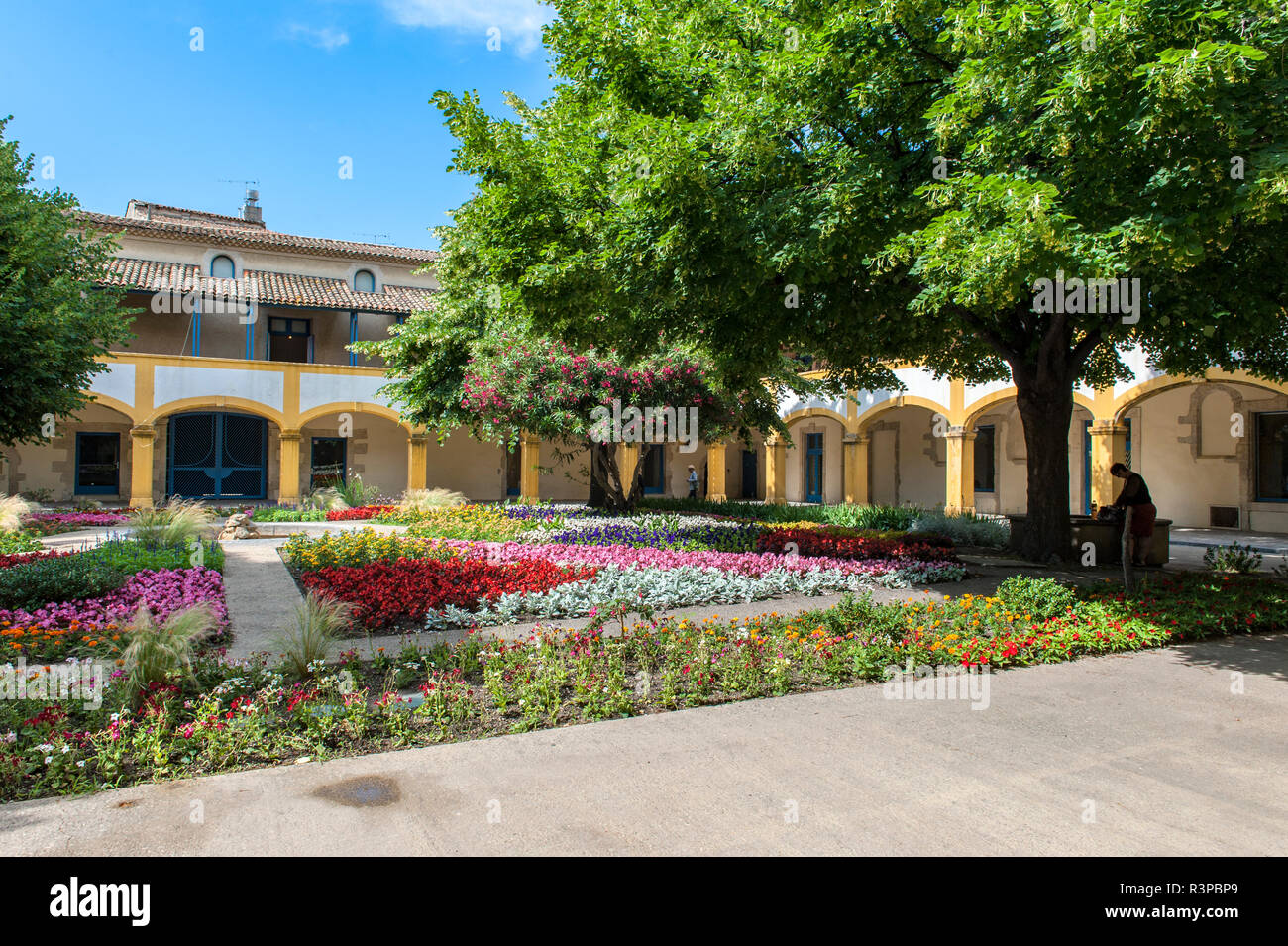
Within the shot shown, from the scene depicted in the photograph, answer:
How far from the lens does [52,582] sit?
750 centimetres

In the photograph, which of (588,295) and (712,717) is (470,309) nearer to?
(588,295)

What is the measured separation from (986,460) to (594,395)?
13.5 meters

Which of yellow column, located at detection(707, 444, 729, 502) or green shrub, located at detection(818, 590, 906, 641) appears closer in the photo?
green shrub, located at detection(818, 590, 906, 641)

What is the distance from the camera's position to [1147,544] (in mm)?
10898

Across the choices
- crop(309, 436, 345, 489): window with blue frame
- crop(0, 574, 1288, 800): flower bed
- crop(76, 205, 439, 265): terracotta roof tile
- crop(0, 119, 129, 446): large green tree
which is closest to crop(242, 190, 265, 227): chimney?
crop(76, 205, 439, 265): terracotta roof tile

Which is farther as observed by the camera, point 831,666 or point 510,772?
point 831,666

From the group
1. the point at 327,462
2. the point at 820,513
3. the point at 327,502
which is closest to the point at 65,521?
the point at 327,502

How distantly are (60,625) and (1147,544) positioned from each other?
1268cm

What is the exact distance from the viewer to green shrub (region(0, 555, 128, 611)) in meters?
7.27

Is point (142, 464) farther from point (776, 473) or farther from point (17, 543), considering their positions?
point (776, 473)

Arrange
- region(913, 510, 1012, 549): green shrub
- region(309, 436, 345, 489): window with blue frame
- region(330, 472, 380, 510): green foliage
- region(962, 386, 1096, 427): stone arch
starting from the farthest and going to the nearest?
region(309, 436, 345, 489): window with blue frame → region(330, 472, 380, 510): green foliage → region(962, 386, 1096, 427): stone arch → region(913, 510, 1012, 549): green shrub

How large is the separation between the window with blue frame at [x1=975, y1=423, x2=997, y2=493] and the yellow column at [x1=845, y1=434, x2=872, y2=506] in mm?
3142

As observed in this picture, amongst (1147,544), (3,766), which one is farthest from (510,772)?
(1147,544)

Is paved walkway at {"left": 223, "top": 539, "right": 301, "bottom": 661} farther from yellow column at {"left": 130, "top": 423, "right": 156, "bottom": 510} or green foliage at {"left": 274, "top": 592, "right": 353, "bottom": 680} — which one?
yellow column at {"left": 130, "top": 423, "right": 156, "bottom": 510}
